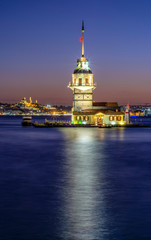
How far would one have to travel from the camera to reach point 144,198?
17391 mm

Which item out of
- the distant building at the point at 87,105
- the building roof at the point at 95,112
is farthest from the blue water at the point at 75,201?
the distant building at the point at 87,105

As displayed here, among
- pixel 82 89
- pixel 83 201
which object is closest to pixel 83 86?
pixel 82 89

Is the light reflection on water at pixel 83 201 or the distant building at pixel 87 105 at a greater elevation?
the distant building at pixel 87 105

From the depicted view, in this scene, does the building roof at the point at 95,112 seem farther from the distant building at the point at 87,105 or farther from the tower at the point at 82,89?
the tower at the point at 82,89

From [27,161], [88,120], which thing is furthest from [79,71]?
[27,161]

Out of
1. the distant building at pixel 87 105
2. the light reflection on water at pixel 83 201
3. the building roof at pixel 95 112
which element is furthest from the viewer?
the distant building at pixel 87 105

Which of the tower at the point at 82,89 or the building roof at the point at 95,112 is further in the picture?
the tower at the point at 82,89

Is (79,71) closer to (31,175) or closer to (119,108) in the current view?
(119,108)

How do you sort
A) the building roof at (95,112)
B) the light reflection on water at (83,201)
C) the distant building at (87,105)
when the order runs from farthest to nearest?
1. the distant building at (87,105)
2. the building roof at (95,112)
3. the light reflection on water at (83,201)

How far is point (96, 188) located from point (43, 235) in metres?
8.03

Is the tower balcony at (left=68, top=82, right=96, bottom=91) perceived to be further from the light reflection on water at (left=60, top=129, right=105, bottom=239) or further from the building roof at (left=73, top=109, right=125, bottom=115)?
the light reflection on water at (left=60, top=129, right=105, bottom=239)

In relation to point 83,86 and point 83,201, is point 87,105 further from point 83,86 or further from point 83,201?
point 83,201

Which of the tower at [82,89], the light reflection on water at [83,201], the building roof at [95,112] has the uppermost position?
the tower at [82,89]

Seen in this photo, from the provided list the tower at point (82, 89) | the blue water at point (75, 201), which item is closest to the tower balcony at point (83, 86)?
the tower at point (82, 89)
